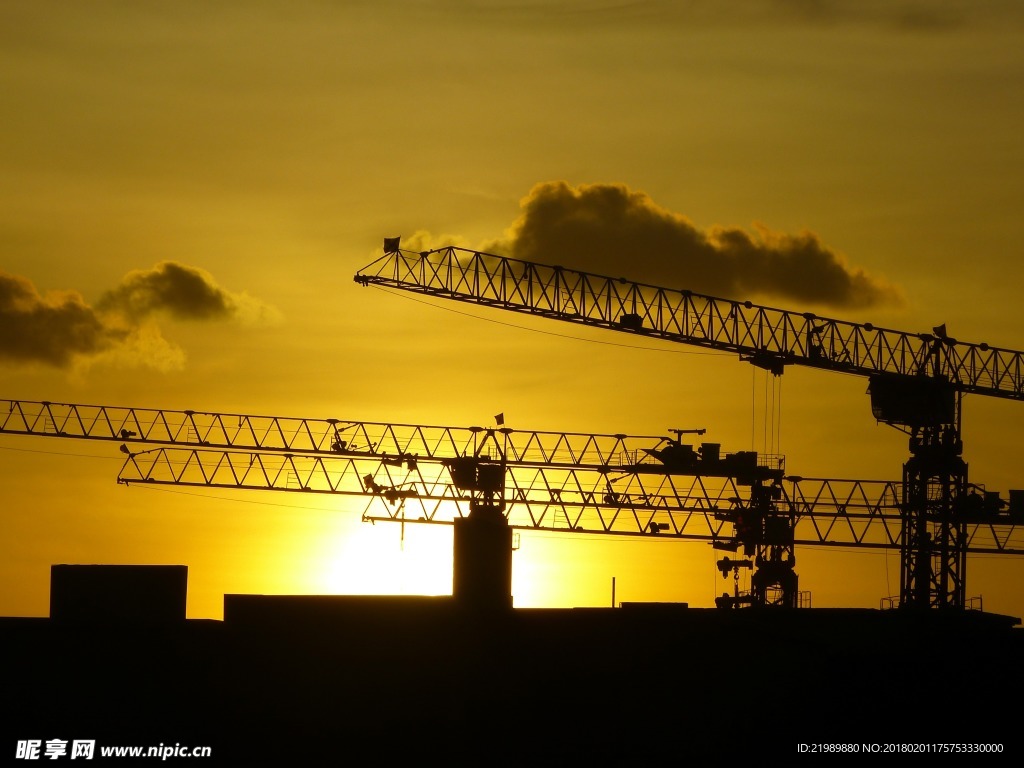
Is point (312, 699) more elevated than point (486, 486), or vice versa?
point (486, 486)

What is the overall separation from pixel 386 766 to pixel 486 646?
806 cm

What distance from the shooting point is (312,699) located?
73062 millimetres

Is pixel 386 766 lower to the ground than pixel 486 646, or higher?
lower

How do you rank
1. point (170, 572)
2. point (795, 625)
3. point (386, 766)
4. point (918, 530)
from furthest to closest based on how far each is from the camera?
point (918, 530)
point (170, 572)
point (795, 625)
point (386, 766)

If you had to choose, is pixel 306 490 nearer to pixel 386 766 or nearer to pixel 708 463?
pixel 708 463

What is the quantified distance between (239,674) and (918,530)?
69.3 meters

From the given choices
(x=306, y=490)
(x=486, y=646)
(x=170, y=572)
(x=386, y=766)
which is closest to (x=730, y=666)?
(x=486, y=646)

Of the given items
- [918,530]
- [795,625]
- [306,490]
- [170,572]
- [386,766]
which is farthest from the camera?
[306,490]

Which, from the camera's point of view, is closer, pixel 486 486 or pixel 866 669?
pixel 866 669

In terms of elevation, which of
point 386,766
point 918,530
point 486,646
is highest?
point 918,530

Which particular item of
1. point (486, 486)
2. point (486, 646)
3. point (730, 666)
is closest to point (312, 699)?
point (486, 646)

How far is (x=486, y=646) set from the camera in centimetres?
7625

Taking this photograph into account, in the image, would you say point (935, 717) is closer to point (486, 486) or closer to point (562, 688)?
point (562, 688)

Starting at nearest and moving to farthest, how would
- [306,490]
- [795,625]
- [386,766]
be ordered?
[386,766] → [795,625] → [306,490]
